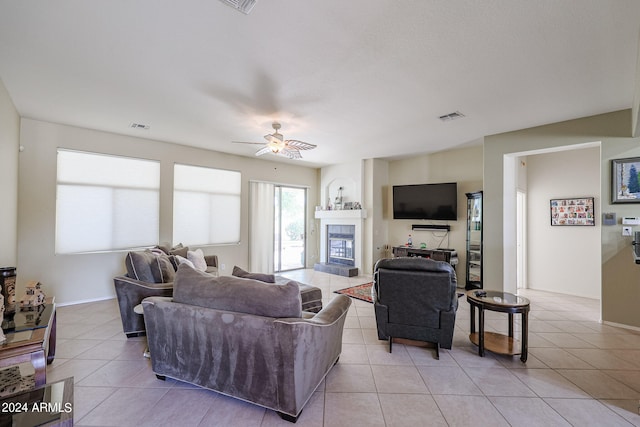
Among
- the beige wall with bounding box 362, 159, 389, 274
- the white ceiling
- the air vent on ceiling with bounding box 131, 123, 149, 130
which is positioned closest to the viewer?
the white ceiling

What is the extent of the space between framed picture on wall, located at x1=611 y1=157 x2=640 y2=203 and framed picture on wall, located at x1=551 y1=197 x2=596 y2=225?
1.50 m

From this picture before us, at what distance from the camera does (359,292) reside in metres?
5.26

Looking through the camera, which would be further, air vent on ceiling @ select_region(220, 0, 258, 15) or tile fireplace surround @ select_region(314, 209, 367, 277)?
tile fireplace surround @ select_region(314, 209, 367, 277)

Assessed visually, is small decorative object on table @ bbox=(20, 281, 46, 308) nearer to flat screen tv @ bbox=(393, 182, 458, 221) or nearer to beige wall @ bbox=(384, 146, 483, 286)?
flat screen tv @ bbox=(393, 182, 458, 221)

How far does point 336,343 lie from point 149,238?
14.3 feet

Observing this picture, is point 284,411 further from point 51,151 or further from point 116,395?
point 51,151

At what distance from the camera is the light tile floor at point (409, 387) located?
1951 mm

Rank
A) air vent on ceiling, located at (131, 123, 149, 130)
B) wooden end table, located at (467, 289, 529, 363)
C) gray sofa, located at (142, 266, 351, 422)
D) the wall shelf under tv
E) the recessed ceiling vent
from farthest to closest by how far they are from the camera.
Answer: the wall shelf under tv
air vent on ceiling, located at (131, 123, 149, 130)
the recessed ceiling vent
wooden end table, located at (467, 289, 529, 363)
gray sofa, located at (142, 266, 351, 422)

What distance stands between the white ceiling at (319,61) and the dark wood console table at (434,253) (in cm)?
259

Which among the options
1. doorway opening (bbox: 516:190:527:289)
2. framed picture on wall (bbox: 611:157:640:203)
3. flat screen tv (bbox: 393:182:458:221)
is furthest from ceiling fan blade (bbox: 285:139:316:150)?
doorway opening (bbox: 516:190:527:289)

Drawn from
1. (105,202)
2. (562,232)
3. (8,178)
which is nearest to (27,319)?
(8,178)

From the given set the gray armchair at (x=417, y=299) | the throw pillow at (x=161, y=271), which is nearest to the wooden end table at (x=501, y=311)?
the gray armchair at (x=417, y=299)

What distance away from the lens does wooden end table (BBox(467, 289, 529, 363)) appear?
2646 millimetres

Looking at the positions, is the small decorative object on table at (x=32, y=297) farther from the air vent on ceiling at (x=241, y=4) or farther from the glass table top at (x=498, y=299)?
the glass table top at (x=498, y=299)
